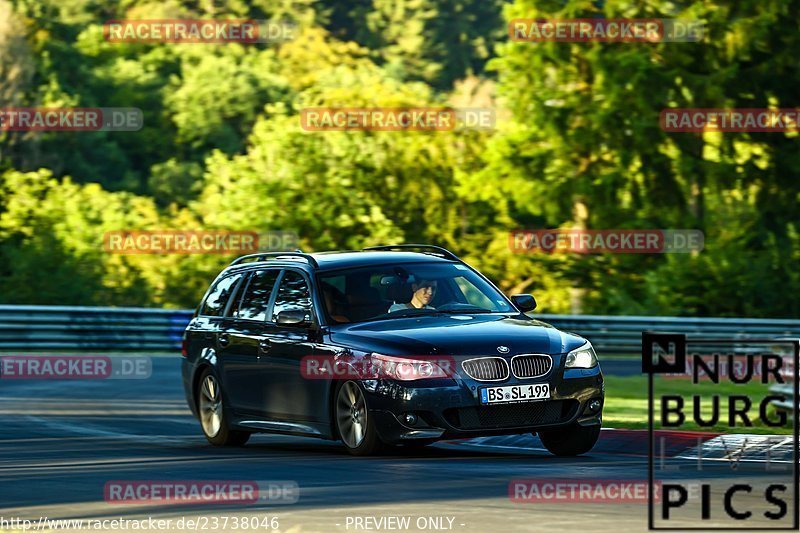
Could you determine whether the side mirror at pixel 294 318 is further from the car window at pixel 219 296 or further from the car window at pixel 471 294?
the car window at pixel 219 296

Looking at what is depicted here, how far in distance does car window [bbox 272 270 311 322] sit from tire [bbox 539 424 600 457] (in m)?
2.20

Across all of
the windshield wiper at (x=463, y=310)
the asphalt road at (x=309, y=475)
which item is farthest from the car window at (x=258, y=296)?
the windshield wiper at (x=463, y=310)

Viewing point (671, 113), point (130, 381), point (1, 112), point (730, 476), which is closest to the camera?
point (730, 476)

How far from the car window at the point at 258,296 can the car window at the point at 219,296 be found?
40 cm

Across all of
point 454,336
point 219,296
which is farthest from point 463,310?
point 219,296

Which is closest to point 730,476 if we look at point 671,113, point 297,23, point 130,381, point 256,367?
point 256,367

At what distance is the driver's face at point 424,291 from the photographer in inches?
571

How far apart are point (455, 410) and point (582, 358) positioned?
117 centimetres

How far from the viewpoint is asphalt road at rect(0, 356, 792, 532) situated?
9766mm

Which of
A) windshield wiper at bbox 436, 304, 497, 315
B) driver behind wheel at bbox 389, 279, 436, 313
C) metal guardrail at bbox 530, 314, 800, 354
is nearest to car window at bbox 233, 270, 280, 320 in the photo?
driver behind wheel at bbox 389, 279, 436, 313

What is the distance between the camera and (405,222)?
59406 millimetres

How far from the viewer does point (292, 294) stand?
49.5ft

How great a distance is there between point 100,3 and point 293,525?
92816 millimetres

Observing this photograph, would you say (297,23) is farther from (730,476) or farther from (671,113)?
(730,476)
